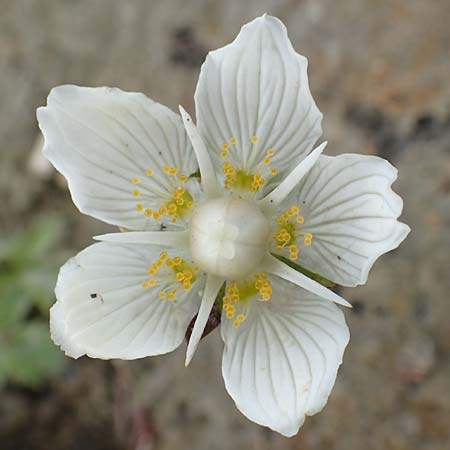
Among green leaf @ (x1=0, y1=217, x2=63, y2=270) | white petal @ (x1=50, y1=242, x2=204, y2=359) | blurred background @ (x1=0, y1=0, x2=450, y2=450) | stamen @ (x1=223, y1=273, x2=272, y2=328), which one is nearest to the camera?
white petal @ (x1=50, y1=242, x2=204, y2=359)

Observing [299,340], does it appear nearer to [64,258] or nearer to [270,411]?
[270,411]

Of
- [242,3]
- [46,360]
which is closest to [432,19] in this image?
[242,3]

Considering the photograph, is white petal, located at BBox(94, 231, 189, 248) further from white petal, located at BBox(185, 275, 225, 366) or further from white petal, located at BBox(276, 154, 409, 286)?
white petal, located at BBox(276, 154, 409, 286)

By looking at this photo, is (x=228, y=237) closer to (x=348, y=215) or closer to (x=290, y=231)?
(x=290, y=231)

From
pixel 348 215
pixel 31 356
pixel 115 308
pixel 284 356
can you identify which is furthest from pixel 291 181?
pixel 31 356

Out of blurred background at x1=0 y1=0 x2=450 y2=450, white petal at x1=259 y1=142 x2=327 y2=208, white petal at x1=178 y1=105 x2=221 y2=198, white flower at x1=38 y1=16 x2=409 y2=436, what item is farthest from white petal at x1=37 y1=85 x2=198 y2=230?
blurred background at x1=0 y1=0 x2=450 y2=450

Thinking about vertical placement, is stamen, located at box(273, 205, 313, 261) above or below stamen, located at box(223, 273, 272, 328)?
above

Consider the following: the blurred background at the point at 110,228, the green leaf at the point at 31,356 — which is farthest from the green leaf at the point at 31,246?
the green leaf at the point at 31,356
